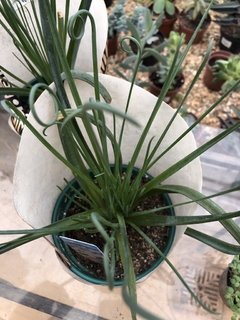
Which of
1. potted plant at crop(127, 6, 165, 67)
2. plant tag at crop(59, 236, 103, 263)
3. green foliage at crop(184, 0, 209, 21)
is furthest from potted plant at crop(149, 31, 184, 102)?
plant tag at crop(59, 236, 103, 263)

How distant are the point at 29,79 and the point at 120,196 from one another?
0.38 m

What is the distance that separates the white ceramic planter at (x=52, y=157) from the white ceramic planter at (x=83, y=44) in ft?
0.50

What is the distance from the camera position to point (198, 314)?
0.72m

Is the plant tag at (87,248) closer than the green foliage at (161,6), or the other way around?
the plant tag at (87,248)

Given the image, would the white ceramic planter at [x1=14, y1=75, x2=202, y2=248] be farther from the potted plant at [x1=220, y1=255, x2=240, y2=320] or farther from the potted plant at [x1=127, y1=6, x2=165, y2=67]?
the potted plant at [x1=127, y1=6, x2=165, y2=67]

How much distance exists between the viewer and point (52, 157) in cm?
64

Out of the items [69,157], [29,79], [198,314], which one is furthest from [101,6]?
[198,314]

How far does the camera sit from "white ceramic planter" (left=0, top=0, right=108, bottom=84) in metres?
0.75

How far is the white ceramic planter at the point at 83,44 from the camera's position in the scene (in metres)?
0.75

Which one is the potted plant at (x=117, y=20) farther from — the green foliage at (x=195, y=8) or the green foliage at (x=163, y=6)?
the green foliage at (x=195, y=8)

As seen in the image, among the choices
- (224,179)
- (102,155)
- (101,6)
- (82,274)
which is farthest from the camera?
(224,179)

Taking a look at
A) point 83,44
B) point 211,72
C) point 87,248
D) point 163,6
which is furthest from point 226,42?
point 87,248

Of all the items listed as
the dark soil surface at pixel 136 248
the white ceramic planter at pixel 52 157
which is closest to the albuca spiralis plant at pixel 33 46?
the white ceramic planter at pixel 52 157

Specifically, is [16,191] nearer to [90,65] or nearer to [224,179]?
[90,65]
